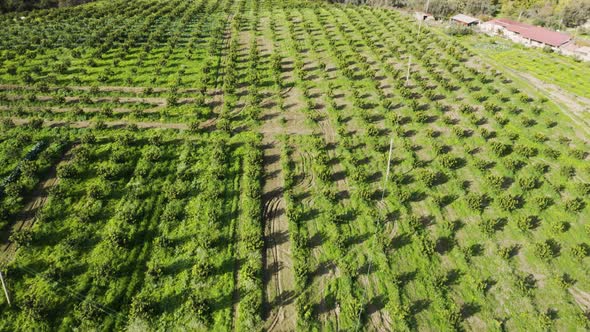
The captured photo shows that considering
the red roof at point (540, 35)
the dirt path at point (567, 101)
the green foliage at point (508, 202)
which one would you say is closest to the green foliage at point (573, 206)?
the green foliage at point (508, 202)

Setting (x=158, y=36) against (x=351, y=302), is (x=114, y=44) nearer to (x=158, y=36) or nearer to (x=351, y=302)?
(x=158, y=36)

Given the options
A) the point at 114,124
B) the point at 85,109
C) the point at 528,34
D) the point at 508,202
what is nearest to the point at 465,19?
the point at 528,34

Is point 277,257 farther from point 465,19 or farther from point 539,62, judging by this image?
point 465,19

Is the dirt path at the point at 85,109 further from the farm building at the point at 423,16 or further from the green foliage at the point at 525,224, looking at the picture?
the farm building at the point at 423,16

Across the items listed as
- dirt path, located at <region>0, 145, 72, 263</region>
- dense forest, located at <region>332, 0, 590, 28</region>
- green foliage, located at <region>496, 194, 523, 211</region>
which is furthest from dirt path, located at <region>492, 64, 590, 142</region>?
dirt path, located at <region>0, 145, 72, 263</region>

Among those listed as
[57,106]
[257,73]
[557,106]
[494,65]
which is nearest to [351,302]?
[257,73]
